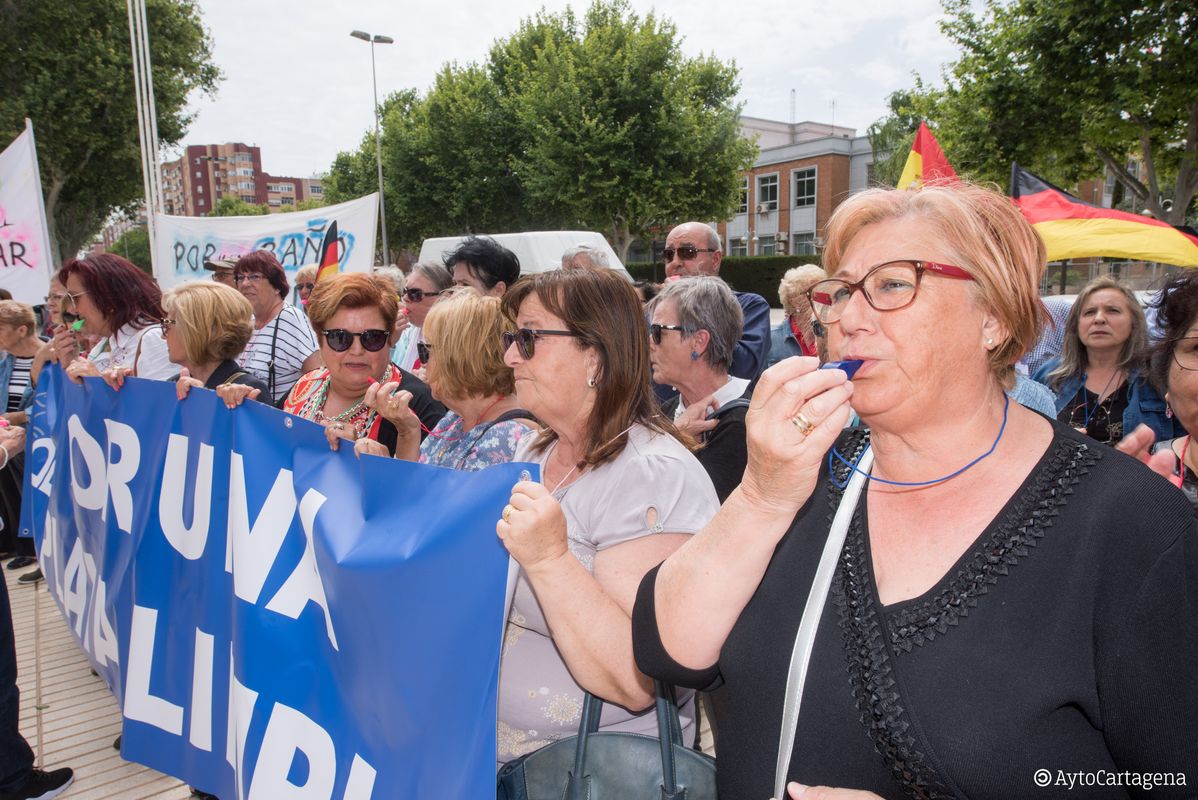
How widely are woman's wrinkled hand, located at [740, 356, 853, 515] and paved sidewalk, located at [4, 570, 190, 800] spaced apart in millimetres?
2903

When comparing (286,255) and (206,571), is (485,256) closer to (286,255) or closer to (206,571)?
(206,571)

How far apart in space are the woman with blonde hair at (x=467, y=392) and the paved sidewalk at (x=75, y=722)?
1.76m

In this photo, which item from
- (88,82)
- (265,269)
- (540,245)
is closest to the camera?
(265,269)

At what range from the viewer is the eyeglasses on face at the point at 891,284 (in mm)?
1304

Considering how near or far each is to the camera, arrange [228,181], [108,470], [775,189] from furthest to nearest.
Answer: [228,181] < [775,189] < [108,470]

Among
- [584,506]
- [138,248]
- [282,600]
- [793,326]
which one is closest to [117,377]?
[282,600]

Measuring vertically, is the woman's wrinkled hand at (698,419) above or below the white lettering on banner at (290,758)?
above

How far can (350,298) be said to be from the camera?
3020 millimetres

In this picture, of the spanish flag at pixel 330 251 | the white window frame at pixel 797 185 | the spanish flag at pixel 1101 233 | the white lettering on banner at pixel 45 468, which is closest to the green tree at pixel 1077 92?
the spanish flag at pixel 1101 233

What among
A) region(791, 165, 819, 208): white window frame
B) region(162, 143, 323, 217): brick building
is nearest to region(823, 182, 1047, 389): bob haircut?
region(791, 165, 819, 208): white window frame

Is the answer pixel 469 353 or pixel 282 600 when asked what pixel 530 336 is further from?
pixel 282 600

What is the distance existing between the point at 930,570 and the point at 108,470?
3061 millimetres

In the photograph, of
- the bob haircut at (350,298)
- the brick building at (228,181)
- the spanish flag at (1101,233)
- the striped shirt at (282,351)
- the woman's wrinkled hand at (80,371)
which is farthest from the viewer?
the brick building at (228,181)

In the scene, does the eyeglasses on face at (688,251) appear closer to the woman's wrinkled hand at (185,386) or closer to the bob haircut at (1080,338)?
the bob haircut at (1080,338)
